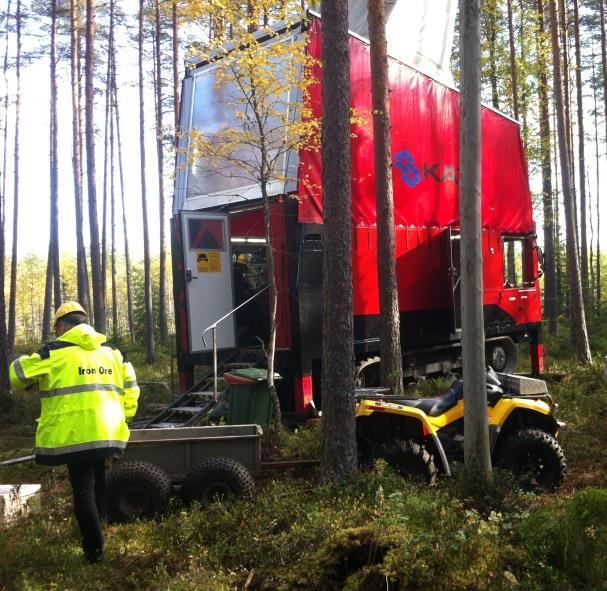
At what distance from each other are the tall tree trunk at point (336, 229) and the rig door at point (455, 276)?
13.0 ft

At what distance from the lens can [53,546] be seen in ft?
13.8

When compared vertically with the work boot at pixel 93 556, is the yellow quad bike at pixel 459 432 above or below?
above

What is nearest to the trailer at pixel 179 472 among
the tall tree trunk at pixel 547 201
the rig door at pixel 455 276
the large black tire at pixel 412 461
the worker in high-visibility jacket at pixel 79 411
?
the worker in high-visibility jacket at pixel 79 411

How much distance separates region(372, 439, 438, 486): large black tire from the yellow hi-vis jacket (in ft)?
7.25

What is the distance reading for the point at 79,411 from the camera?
12.8ft

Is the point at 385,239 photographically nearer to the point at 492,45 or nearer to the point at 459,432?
the point at 459,432

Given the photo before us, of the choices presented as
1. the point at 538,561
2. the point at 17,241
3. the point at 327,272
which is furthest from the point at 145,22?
the point at 538,561

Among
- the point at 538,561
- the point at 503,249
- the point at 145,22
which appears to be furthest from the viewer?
the point at 145,22

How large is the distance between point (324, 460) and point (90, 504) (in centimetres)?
189

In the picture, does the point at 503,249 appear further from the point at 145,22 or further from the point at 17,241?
the point at 17,241

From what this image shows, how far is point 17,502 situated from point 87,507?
1.40 m

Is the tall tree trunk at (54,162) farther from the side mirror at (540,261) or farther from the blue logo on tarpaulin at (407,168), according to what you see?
the side mirror at (540,261)

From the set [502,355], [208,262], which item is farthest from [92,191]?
[502,355]

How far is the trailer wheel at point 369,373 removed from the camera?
8.16 meters
